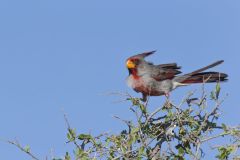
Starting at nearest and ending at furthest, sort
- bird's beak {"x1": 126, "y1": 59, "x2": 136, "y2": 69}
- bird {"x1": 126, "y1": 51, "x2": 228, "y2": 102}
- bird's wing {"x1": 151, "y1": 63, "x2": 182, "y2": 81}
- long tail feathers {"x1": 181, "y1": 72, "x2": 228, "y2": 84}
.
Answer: long tail feathers {"x1": 181, "y1": 72, "x2": 228, "y2": 84} < bird {"x1": 126, "y1": 51, "x2": 228, "y2": 102} < bird's wing {"x1": 151, "y1": 63, "x2": 182, "y2": 81} < bird's beak {"x1": 126, "y1": 59, "x2": 136, "y2": 69}

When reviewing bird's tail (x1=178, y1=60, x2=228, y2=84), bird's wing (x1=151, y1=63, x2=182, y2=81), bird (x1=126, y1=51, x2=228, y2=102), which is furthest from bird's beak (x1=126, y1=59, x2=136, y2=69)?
bird's tail (x1=178, y1=60, x2=228, y2=84)

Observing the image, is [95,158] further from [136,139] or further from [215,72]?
[215,72]

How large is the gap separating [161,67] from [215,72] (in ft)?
3.08

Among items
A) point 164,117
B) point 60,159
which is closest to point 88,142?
point 60,159

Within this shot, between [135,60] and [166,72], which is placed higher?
[135,60]

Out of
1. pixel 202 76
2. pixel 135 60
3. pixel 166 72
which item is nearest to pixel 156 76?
pixel 166 72

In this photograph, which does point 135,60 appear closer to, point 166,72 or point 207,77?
point 166,72

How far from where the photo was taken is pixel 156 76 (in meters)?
8.72

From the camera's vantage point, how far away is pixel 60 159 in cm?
534

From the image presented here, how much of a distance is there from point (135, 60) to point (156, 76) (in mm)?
410

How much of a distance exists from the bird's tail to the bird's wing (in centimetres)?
13

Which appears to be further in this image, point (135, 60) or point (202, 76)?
point (135, 60)

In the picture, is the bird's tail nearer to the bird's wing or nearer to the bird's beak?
the bird's wing

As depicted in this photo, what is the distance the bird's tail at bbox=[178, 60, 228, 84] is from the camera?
26.4 feet
